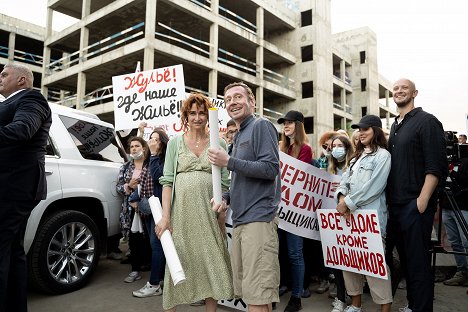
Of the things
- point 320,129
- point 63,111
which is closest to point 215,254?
point 63,111

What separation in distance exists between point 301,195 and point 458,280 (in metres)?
2.41

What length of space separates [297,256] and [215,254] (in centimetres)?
133

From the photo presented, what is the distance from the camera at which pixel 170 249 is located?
219cm

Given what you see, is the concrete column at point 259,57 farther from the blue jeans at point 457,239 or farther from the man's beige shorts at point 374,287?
the man's beige shorts at point 374,287

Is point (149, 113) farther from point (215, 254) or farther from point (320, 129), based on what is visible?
point (320, 129)

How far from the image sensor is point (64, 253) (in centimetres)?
374

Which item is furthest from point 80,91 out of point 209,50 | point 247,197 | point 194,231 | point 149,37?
point 247,197

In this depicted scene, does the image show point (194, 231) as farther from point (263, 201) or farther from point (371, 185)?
point (371, 185)

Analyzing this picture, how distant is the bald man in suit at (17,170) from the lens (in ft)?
8.01

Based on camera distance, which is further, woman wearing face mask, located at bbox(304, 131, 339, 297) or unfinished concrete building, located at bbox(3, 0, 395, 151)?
unfinished concrete building, located at bbox(3, 0, 395, 151)

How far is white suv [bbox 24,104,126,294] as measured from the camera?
3533 millimetres

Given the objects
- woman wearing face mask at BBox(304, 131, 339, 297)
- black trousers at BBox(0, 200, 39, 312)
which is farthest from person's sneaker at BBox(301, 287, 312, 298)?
black trousers at BBox(0, 200, 39, 312)

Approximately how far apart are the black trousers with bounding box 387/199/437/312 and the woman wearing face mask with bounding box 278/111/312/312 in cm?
100

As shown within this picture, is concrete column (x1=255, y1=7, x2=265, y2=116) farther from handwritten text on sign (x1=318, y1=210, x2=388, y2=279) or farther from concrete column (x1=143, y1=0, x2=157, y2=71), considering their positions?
handwritten text on sign (x1=318, y1=210, x2=388, y2=279)
